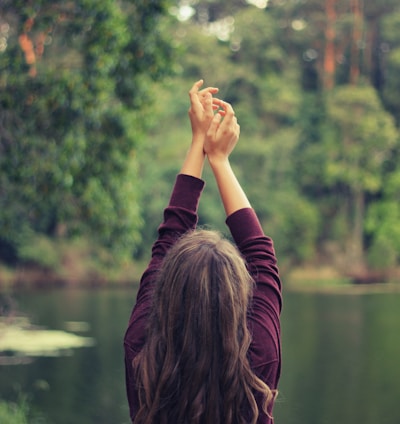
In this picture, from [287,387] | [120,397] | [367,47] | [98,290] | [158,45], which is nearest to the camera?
→ [158,45]

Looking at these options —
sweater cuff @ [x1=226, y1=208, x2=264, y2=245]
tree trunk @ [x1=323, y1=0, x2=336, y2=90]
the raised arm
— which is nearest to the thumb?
the raised arm

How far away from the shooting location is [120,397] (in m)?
8.89

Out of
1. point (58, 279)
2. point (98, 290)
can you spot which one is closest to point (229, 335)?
point (98, 290)

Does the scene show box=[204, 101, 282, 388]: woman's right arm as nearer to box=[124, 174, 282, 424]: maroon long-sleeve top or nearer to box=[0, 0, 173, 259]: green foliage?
box=[124, 174, 282, 424]: maroon long-sleeve top

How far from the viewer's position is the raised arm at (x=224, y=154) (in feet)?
4.28

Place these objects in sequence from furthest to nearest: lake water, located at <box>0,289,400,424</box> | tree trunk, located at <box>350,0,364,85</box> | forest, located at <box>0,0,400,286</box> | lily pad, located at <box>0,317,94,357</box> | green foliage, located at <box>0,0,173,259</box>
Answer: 1. tree trunk, located at <box>350,0,364,85</box>
2. forest, located at <box>0,0,400,286</box>
3. lily pad, located at <box>0,317,94,357</box>
4. lake water, located at <box>0,289,400,424</box>
5. green foliage, located at <box>0,0,173,259</box>

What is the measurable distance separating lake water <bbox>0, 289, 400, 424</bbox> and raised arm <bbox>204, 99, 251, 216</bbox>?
399 centimetres

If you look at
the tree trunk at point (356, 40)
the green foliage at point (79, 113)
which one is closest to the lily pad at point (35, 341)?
the green foliage at point (79, 113)

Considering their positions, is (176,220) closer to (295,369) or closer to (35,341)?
(295,369)

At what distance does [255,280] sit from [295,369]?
9.78 m

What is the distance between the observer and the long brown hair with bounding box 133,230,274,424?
116 cm

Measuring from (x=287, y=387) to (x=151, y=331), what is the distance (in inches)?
343

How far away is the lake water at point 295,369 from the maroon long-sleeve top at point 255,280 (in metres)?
3.96

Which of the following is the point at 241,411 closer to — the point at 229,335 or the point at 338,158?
the point at 229,335
